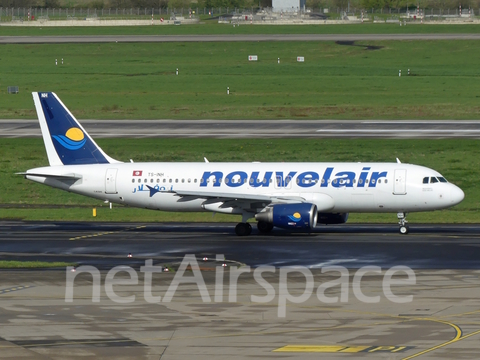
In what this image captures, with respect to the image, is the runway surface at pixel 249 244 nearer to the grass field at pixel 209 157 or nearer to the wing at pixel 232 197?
the wing at pixel 232 197

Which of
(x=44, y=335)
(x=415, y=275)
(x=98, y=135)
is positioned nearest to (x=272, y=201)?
(x=415, y=275)

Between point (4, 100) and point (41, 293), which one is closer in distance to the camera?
point (41, 293)

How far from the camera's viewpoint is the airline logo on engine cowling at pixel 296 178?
46.6 meters

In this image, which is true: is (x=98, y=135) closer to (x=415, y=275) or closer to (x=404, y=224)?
(x=404, y=224)

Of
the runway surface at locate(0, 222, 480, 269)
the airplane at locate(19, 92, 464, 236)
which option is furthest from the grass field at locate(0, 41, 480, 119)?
the runway surface at locate(0, 222, 480, 269)

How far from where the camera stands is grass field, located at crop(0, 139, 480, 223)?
55906 millimetres

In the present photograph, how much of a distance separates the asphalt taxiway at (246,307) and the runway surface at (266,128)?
1303 inches

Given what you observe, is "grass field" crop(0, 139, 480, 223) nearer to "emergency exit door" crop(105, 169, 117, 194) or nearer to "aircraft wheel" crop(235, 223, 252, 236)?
"emergency exit door" crop(105, 169, 117, 194)

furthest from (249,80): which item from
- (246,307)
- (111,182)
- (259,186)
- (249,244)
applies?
(246,307)

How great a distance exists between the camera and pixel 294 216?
44469 millimetres

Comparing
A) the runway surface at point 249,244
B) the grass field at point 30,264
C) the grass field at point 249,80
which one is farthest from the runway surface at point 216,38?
the grass field at point 30,264

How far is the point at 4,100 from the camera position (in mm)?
102125

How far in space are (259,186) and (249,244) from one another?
527cm

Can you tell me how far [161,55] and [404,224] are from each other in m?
101
